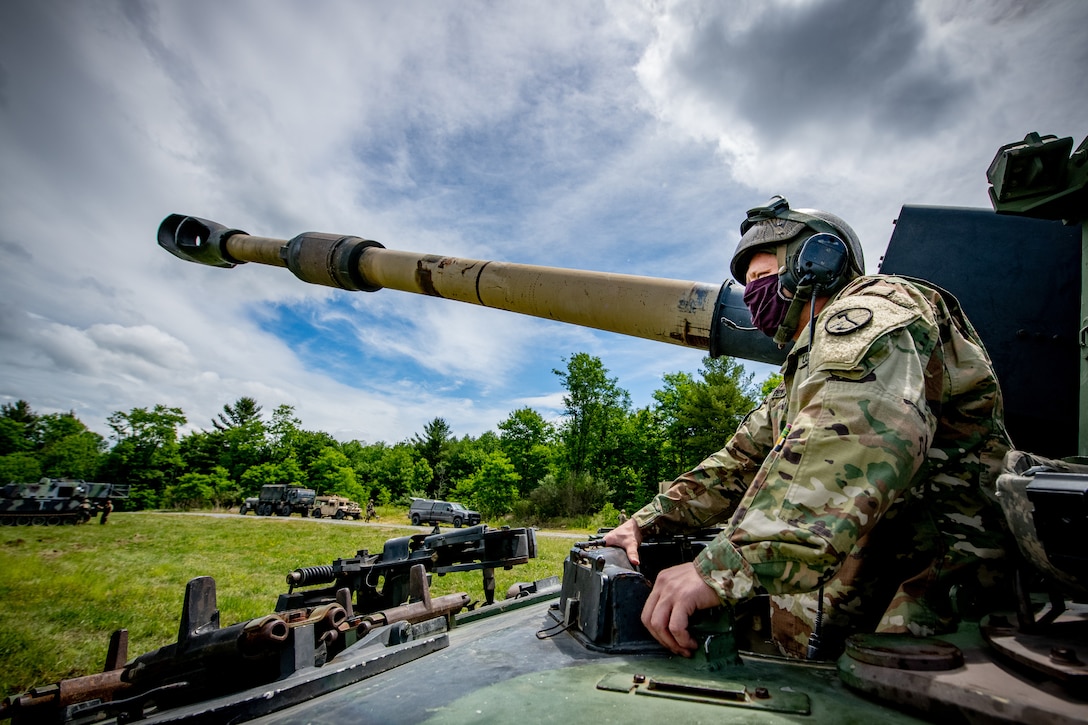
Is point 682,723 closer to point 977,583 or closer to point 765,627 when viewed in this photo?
point 977,583

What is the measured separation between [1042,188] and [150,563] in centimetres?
1584

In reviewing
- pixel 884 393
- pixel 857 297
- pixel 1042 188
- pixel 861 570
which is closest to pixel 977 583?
pixel 861 570

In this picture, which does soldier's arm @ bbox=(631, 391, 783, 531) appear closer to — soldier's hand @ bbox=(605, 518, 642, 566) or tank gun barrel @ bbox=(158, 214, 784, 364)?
soldier's hand @ bbox=(605, 518, 642, 566)

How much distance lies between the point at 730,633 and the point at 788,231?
5.41 feet

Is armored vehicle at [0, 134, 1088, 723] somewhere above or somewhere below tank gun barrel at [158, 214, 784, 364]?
below

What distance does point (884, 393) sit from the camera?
1295 millimetres

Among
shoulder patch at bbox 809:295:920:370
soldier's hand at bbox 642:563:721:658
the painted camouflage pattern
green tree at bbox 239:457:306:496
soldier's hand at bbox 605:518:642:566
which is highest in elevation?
green tree at bbox 239:457:306:496

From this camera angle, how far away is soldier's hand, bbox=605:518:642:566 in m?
2.09

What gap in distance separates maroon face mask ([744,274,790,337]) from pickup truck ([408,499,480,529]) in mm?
27928

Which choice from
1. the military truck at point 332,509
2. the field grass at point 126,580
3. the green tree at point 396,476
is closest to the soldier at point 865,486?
the field grass at point 126,580

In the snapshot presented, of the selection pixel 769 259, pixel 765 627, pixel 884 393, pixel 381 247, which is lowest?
pixel 765 627

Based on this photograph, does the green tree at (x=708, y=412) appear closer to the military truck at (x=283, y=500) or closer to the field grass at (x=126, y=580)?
the field grass at (x=126, y=580)

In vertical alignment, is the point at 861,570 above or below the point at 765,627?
above

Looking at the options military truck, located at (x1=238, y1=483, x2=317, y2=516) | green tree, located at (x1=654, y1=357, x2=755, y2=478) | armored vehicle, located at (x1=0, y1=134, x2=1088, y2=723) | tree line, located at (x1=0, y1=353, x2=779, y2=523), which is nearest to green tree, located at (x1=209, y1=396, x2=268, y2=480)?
tree line, located at (x1=0, y1=353, x2=779, y2=523)
